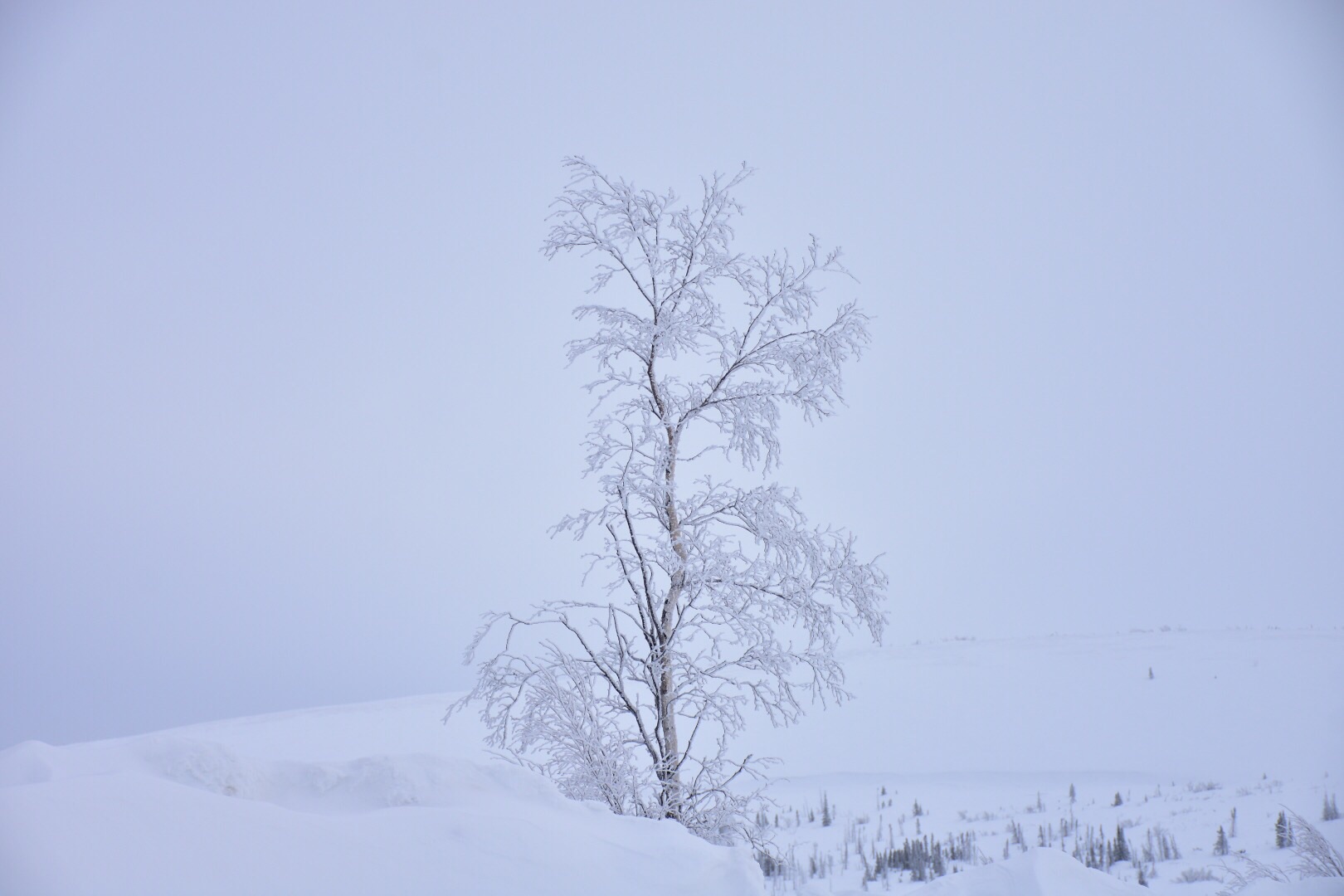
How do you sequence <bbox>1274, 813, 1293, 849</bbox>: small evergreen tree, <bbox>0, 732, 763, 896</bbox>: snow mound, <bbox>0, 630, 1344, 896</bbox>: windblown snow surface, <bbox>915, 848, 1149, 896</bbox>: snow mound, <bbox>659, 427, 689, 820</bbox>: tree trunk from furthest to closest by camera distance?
<bbox>659, 427, 689, 820</bbox>: tree trunk, <bbox>1274, 813, 1293, 849</bbox>: small evergreen tree, <bbox>915, 848, 1149, 896</bbox>: snow mound, <bbox>0, 630, 1344, 896</bbox>: windblown snow surface, <bbox>0, 732, 763, 896</bbox>: snow mound

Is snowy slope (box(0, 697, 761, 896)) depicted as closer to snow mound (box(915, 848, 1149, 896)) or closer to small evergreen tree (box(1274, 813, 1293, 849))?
snow mound (box(915, 848, 1149, 896))

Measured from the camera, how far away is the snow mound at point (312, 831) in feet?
8.41

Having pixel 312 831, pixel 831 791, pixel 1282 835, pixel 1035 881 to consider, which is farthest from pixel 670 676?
pixel 831 791

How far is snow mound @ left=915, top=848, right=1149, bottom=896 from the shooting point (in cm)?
369

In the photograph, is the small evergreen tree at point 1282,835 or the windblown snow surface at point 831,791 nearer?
the windblown snow surface at point 831,791

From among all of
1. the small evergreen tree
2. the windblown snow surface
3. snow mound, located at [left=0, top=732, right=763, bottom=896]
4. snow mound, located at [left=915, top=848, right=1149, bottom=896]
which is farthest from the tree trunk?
the small evergreen tree

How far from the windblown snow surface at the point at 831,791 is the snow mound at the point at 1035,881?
2 centimetres

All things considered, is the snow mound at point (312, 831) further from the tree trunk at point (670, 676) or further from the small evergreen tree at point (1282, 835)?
the small evergreen tree at point (1282, 835)

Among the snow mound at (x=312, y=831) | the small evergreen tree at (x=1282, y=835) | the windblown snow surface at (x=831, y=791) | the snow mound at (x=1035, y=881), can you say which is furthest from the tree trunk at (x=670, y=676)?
the small evergreen tree at (x=1282, y=835)

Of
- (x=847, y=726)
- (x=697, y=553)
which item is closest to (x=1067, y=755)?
(x=847, y=726)

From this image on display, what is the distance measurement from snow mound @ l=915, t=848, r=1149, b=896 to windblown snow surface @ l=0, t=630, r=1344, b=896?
0.05 feet

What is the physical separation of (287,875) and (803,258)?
613 cm

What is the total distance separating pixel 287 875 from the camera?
2688 millimetres

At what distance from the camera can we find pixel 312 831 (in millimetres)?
2994
